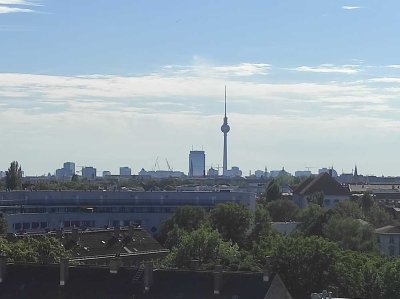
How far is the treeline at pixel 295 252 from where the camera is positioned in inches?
2916

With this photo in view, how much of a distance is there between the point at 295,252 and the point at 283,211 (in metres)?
86.2

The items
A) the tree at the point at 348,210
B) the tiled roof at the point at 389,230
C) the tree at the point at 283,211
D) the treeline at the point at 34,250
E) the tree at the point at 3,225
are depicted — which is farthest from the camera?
the tree at the point at 283,211

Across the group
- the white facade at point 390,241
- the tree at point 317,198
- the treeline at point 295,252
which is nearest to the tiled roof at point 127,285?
the treeline at point 295,252

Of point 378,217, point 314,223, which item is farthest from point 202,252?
point 378,217

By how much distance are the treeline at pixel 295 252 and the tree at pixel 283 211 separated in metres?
32.9

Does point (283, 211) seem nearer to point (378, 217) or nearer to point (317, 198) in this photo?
point (378, 217)

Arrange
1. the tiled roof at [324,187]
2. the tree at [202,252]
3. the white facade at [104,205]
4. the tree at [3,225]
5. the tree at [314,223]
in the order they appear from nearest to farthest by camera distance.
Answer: the tree at [202,252], the tree at [3,225], the tree at [314,223], the white facade at [104,205], the tiled roof at [324,187]

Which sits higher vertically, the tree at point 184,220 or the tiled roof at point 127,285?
the tree at point 184,220

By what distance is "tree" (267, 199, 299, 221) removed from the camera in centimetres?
16138

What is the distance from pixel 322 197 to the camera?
187 metres

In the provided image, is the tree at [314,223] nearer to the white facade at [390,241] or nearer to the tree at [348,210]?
the tree at [348,210]

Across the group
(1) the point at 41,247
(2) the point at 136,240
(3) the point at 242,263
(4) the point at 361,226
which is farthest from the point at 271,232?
(1) the point at 41,247

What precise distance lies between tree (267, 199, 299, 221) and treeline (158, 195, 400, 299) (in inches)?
1295

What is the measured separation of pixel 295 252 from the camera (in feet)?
252
